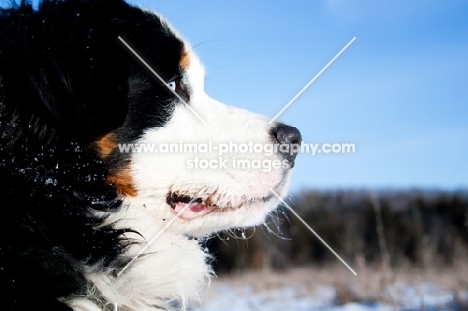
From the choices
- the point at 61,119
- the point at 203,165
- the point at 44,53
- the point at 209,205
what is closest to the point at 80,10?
the point at 44,53

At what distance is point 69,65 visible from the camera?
8.49 feet

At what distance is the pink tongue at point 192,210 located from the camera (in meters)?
2.91

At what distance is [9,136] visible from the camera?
2465 mm

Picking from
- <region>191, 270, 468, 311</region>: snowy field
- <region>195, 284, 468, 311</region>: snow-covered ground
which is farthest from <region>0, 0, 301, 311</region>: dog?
<region>195, 284, 468, 311</region>: snow-covered ground

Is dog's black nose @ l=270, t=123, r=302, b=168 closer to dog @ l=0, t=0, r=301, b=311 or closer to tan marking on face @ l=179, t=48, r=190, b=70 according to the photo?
dog @ l=0, t=0, r=301, b=311

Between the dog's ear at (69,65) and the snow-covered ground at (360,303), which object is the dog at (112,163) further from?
the snow-covered ground at (360,303)

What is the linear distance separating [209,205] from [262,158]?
38 cm

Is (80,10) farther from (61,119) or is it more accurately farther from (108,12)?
(61,119)

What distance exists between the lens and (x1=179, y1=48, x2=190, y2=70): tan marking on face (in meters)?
3.21

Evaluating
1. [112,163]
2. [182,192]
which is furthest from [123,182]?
[182,192]

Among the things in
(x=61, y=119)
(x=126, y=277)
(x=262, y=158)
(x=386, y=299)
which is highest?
(x=386, y=299)

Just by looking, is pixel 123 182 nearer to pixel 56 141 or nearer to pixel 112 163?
pixel 112 163

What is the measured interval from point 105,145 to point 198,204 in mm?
574

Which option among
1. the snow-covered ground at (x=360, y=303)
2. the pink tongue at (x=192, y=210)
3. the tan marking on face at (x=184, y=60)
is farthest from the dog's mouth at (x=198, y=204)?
the snow-covered ground at (x=360, y=303)
